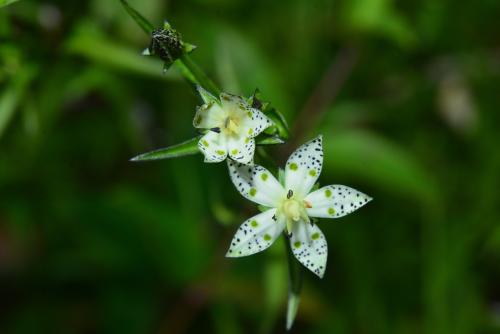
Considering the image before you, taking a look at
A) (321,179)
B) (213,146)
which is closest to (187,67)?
(213,146)

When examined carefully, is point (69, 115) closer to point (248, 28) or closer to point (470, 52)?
point (248, 28)

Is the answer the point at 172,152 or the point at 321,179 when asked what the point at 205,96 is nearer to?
the point at 172,152

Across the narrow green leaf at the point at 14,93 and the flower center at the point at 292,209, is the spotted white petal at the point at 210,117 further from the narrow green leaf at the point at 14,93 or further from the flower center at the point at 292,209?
the narrow green leaf at the point at 14,93

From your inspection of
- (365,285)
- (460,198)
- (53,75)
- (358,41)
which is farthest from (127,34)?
(460,198)

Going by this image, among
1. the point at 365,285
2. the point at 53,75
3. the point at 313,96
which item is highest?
the point at 313,96

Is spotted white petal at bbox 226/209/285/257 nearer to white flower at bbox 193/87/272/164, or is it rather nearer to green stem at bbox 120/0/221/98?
white flower at bbox 193/87/272/164

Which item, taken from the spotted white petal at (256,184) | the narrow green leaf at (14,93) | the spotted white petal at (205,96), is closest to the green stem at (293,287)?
the spotted white petal at (256,184)

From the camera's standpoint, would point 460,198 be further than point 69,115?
No
